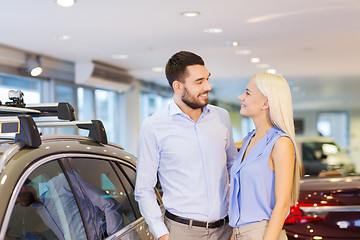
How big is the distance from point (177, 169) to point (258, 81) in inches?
21.3

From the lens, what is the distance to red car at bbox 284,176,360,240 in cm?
349

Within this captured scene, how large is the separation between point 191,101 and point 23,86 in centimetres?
642

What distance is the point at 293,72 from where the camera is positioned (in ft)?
36.4

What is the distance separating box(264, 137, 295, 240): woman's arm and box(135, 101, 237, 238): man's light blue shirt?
0.33 metres

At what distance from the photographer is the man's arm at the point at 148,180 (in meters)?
2.33

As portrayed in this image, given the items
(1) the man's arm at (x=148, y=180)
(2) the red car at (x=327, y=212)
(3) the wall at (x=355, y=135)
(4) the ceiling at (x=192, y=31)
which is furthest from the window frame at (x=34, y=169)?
(3) the wall at (x=355, y=135)

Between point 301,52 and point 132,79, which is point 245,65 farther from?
point 132,79

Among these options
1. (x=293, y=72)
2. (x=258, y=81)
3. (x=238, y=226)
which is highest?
(x=293, y=72)

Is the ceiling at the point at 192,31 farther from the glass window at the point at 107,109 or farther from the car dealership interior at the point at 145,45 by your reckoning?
the glass window at the point at 107,109

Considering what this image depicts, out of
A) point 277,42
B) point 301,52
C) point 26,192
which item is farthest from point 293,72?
point 26,192

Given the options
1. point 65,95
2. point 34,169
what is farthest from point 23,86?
point 34,169

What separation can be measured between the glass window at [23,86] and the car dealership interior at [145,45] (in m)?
0.02

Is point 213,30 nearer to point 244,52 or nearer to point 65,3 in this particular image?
point 244,52

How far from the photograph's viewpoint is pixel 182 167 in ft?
7.87
